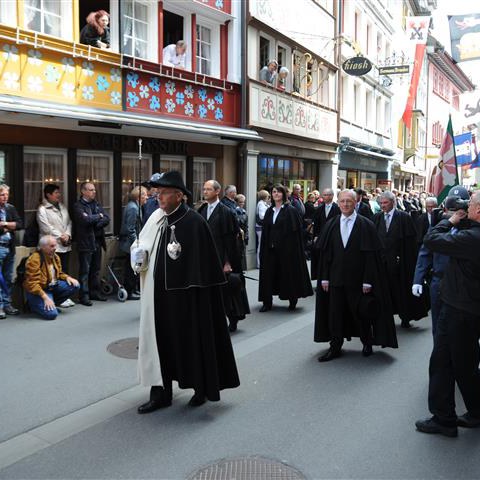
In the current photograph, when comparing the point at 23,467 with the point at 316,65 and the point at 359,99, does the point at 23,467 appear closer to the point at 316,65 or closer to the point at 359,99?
the point at 316,65

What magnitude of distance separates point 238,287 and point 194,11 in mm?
8029

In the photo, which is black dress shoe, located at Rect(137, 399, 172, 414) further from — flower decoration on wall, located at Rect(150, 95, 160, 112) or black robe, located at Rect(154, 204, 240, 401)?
flower decoration on wall, located at Rect(150, 95, 160, 112)

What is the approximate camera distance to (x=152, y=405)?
16.3ft

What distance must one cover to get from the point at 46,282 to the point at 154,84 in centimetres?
506

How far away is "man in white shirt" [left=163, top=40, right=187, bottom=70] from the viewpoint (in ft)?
40.9

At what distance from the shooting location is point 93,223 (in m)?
9.61

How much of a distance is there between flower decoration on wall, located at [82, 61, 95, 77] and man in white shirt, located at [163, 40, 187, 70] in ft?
7.46

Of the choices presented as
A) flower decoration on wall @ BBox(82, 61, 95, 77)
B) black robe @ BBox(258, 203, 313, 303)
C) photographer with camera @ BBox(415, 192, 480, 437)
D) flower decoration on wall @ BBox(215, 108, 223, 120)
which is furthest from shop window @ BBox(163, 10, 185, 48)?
photographer with camera @ BBox(415, 192, 480, 437)

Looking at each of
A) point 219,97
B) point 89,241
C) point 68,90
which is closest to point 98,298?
point 89,241

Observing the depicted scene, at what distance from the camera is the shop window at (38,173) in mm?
9711

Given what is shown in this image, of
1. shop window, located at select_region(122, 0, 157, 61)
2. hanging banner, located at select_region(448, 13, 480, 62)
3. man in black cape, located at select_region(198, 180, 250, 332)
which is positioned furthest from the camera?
hanging banner, located at select_region(448, 13, 480, 62)

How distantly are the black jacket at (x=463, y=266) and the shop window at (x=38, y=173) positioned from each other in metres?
7.23

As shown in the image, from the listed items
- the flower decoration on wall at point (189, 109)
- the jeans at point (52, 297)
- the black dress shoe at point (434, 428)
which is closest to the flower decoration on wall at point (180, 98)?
the flower decoration on wall at point (189, 109)

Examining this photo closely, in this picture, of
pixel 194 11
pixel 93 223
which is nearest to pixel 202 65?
pixel 194 11
